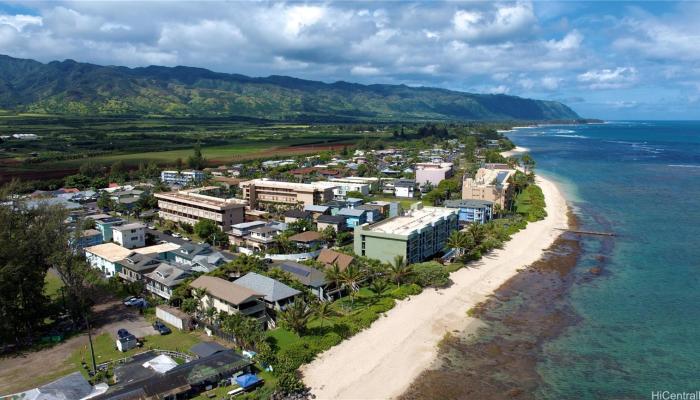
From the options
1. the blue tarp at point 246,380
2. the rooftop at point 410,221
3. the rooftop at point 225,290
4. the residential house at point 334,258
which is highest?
the rooftop at point 410,221

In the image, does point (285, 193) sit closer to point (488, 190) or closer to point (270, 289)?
point (488, 190)

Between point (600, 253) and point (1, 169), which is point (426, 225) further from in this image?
point (1, 169)

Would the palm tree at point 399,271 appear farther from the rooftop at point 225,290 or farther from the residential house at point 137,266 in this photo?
the residential house at point 137,266

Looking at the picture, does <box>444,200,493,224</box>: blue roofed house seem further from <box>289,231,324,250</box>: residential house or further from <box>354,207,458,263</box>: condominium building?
<box>289,231,324,250</box>: residential house

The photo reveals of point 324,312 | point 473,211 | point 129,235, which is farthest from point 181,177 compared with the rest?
point 324,312

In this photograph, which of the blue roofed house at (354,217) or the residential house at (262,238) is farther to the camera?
the blue roofed house at (354,217)

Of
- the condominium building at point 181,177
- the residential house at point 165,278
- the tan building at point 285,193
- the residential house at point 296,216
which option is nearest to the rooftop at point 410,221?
the residential house at point 296,216

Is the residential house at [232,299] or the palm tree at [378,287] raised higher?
the residential house at [232,299]
